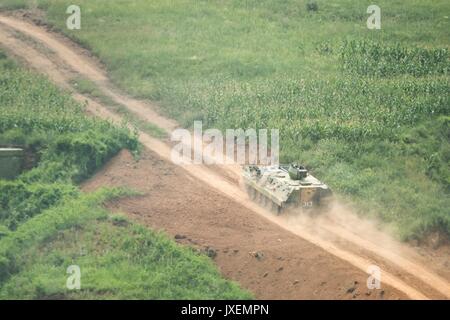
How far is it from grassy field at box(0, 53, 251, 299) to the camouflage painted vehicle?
3738 mm

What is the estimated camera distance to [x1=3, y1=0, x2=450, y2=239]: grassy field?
41.2m

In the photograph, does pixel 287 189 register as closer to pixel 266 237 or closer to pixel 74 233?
pixel 266 237

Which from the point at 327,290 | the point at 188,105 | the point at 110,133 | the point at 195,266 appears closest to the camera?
the point at 327,290

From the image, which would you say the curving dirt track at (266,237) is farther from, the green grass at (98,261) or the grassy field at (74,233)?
the green grass at (98,261)

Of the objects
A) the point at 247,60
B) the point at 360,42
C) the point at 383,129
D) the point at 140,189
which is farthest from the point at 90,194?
the point at 360,42

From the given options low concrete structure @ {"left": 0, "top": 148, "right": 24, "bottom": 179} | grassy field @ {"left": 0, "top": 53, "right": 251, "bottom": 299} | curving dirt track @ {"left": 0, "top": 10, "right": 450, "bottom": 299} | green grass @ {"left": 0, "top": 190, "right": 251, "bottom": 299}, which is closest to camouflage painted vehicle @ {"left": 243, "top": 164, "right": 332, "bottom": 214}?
curving dirt track @ {"left": 0, "top": 10, "right": 450, "bottom": 299}

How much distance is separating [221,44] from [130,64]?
5.46 m

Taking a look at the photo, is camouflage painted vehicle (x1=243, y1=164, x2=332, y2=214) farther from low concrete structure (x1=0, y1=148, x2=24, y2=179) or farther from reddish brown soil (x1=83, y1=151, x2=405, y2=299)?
low concrete structure (x1=0, y1=148, x2=24, y2=179)

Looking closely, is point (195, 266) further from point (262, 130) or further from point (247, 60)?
point (247, 60)

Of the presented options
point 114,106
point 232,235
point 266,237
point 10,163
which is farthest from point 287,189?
point 114,106

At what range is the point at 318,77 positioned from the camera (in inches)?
2000

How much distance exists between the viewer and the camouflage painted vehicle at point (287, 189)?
36.7m

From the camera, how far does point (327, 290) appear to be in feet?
105

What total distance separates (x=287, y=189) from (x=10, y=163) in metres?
11.8
